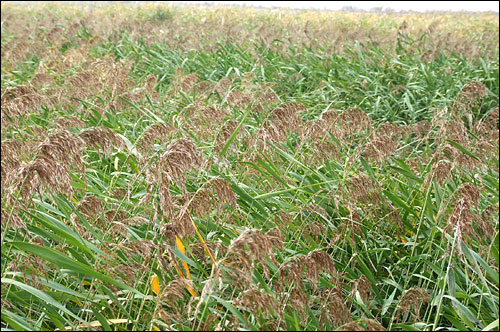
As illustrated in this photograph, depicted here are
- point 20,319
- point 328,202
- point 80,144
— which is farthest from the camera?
point 328,202

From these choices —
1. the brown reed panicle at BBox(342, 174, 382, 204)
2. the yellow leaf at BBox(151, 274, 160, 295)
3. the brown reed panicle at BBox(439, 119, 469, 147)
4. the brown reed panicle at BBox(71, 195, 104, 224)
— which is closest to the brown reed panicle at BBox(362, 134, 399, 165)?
the brown reed panicle at BBox(342, 174, 382, 204)

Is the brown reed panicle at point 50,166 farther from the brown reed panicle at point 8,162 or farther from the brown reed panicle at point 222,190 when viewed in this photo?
the brown reed panicle at point 222,190

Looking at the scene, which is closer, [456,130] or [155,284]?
[155,284]

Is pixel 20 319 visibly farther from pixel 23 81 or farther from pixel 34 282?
pixel 23 81

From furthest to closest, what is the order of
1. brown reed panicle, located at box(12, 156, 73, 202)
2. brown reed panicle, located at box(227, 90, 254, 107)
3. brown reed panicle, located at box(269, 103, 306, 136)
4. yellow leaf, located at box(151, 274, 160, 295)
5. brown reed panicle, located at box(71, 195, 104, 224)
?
brown reed panicle, located at box(227, 90, 254, 107) → brown reed panicle, located at box(269, 103, 306, 136) → brown reed panicle, located at box(71, 195, 104, 224) → yellow leaf, located at box(151, 274, 160, 295) → brown reed panicle, located at box(12, 156, 73, 202)

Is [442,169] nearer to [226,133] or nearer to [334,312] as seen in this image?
[334,312]

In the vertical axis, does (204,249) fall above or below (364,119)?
below

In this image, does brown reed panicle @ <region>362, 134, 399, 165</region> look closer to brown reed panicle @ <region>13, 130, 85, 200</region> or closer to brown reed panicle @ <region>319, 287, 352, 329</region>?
brown reed panicle @ <region>319, 287, 352, 329</region>

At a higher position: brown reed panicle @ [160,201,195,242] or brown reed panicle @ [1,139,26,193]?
brown reed panicle @ [1,139,26,193]

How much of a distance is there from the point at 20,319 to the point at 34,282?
15cm

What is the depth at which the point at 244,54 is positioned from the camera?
780 cm

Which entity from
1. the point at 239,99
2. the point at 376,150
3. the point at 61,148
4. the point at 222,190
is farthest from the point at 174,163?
the point at 239,99

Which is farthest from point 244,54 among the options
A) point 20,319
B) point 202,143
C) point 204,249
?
point 20,319

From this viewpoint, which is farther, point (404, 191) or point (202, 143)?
point (202, 143)
